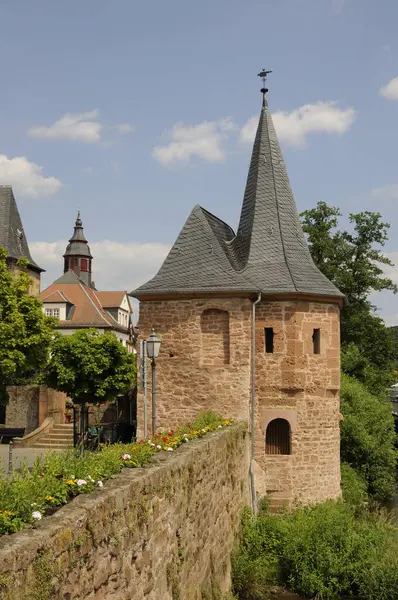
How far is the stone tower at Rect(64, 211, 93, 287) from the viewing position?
74.5 metres

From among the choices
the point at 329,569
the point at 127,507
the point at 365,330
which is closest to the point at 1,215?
the point at 365,330

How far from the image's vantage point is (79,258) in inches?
2940

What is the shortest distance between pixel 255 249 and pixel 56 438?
42.0 feet

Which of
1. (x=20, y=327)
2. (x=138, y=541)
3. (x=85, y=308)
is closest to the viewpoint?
(x=138, y=541)

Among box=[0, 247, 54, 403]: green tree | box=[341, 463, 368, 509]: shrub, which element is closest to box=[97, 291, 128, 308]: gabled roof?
box=[0, 247, 54, 403]: green tree

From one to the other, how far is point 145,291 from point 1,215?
3246 cm

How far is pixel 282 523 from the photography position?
15195 millimetres

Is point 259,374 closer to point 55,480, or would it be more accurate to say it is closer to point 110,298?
point 55,480

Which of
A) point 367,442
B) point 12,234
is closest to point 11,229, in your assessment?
point 12,234

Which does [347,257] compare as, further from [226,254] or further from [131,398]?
[226,254]

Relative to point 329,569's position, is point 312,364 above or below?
above

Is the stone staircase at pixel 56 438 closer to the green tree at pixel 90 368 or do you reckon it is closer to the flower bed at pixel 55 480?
the green tree at pixel 90 368

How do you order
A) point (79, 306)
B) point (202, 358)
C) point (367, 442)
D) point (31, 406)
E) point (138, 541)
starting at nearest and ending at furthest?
point (138, 541) < point (202, 358) < point (367, 442) < point (31, 406) < point (79, 306)

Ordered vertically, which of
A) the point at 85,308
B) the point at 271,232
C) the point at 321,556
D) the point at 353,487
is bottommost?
the point at 321,556
